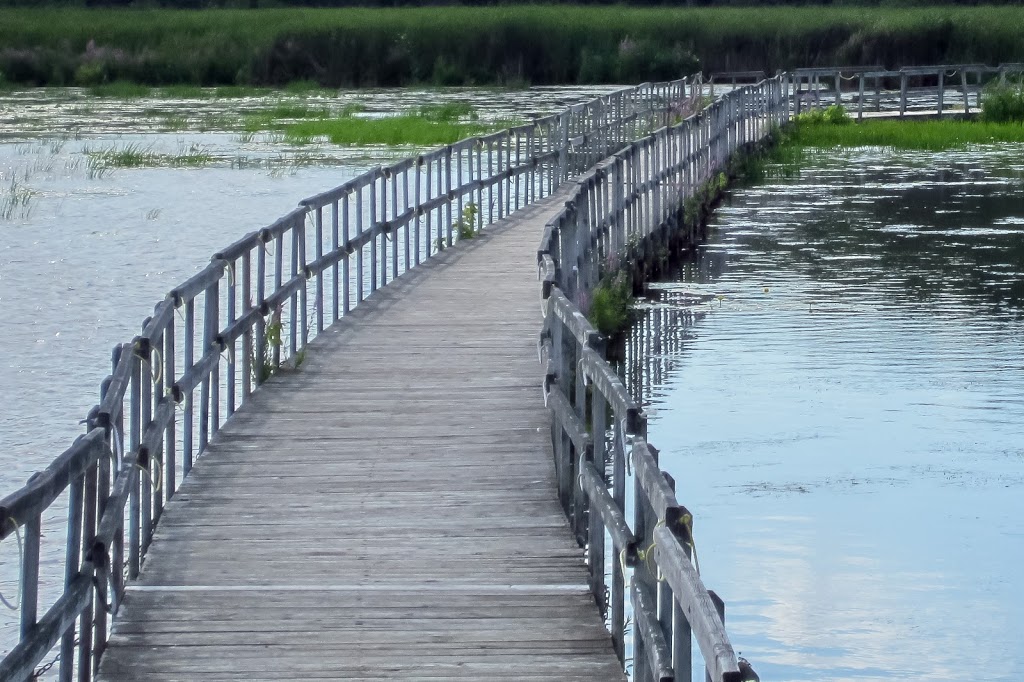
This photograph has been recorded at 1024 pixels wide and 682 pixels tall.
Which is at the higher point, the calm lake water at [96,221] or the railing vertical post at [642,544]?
the railing vertical post at [642,544]

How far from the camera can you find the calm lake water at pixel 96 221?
50.3 ft

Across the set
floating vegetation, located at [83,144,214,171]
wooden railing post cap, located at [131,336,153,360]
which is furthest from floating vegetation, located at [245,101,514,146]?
wooden railing post cap, located at [131,336,153,360]

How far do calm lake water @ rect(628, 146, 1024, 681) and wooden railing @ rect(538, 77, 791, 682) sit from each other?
69 cm

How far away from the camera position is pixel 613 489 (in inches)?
295

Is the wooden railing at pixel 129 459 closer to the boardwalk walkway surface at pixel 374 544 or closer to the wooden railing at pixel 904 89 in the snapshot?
the boardwalk walkway surface at pixel 374 544

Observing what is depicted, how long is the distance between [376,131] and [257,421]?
107 ft

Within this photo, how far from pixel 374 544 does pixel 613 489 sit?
1.43 m

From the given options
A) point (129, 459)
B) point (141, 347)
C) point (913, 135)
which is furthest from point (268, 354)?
point (913, 135)

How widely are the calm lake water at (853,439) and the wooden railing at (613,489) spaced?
687 mm

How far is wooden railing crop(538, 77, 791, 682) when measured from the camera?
5379 millimetres

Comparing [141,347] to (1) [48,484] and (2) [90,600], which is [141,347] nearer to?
(2) [90,600]

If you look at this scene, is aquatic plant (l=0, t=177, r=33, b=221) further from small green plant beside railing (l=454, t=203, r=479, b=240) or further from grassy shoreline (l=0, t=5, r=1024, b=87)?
grassy shoreline (l=0, t=5, r=1024, b=87)

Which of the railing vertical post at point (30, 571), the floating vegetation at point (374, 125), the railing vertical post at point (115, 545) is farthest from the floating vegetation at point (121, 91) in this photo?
the railing vertical post at point (30, 571)

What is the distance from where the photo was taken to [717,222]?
28.1m
